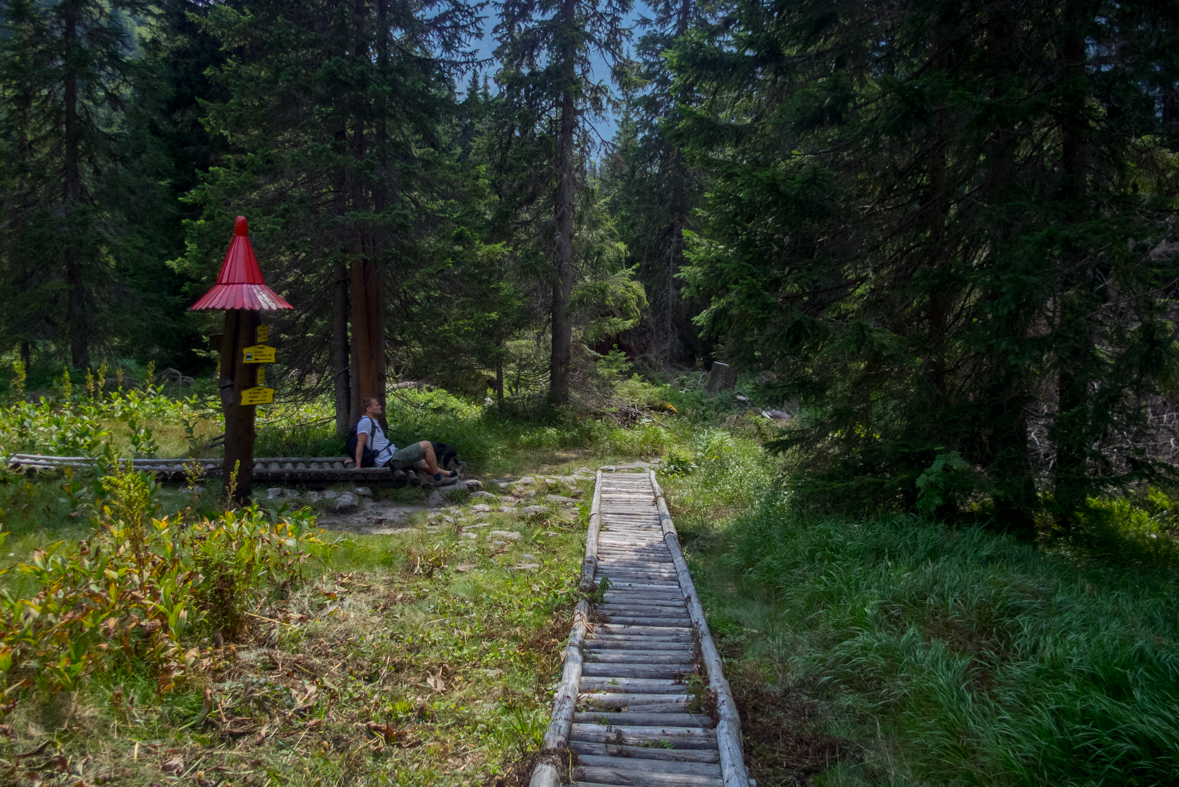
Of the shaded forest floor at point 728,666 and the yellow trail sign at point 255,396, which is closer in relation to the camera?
the shaded forest floor at point 728,666

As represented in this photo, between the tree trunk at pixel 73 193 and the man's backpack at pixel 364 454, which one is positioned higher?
the tree trunk at pixel 73 193

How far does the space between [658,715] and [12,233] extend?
58.9ft

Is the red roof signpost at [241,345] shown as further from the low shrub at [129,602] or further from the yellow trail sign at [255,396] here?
the low shrub at [129,602]

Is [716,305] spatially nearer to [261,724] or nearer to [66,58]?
[261,724]

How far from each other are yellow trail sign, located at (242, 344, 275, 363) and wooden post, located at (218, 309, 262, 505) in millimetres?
52

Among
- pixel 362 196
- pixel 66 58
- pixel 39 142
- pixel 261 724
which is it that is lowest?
pixel 261 724

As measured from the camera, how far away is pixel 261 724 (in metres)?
3.37

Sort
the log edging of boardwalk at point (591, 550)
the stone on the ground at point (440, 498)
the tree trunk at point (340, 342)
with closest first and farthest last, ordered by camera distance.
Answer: the log edging of boardwalk at point (591, 550)
the stone on the ground at point (440, 498)
the tree trunk at point (340, 342)

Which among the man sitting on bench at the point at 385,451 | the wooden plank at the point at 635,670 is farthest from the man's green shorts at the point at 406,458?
the wooden plank at the point at 635,670

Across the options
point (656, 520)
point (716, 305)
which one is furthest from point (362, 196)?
point (656, 520)

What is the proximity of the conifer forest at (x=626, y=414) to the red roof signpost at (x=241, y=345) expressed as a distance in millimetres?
194

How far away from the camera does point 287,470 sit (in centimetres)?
854

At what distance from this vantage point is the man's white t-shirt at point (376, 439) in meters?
8.85

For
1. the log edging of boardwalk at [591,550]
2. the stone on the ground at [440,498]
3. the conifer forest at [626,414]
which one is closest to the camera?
the conifer forest at [626,414]
